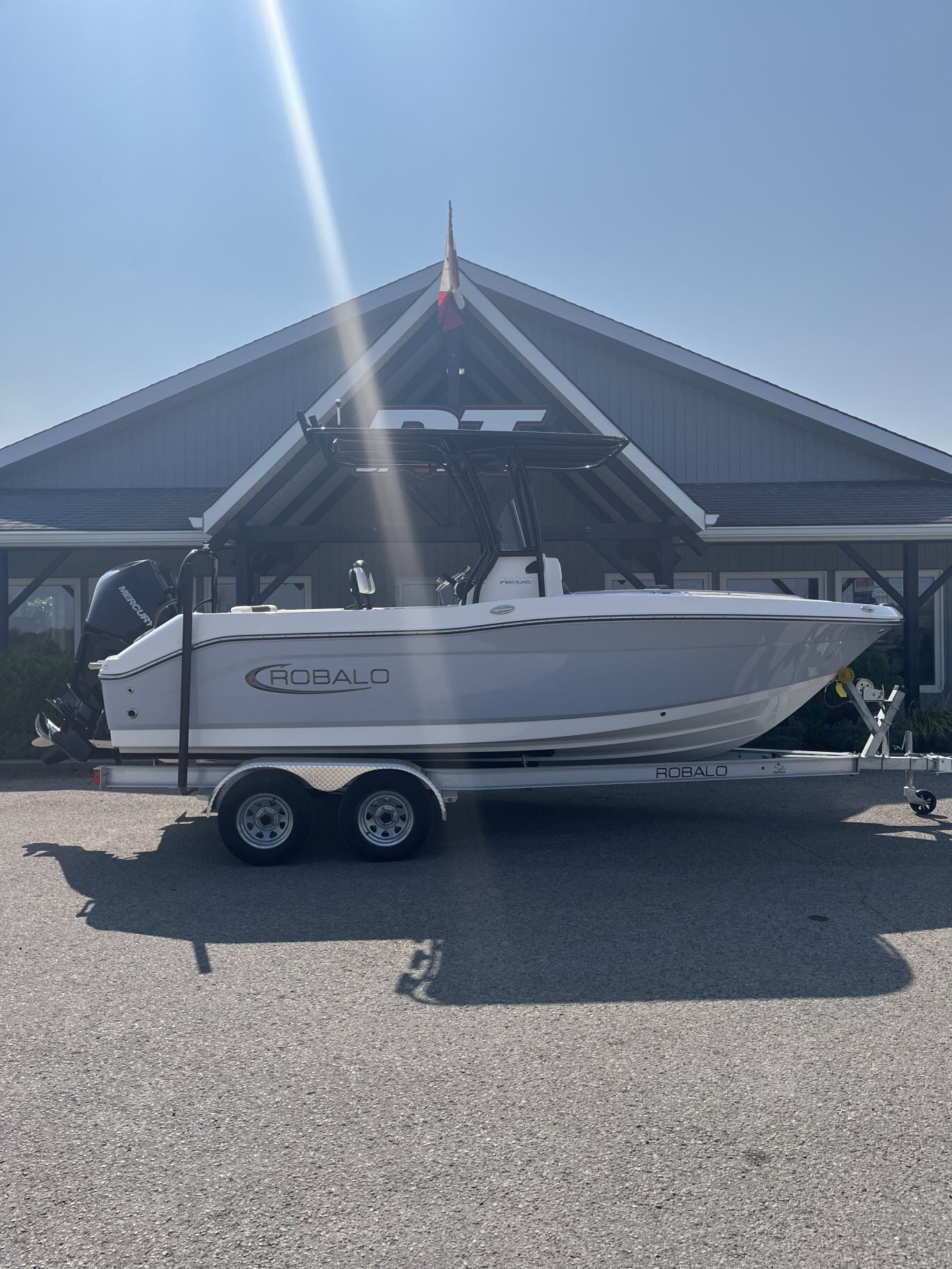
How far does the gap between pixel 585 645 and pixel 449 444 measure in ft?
6.04

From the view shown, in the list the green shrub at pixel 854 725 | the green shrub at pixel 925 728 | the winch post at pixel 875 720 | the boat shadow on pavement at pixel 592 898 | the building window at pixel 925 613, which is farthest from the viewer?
the building window at pixel 925 613

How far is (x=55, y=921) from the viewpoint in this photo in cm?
527

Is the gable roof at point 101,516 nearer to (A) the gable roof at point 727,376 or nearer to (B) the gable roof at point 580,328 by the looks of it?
(B) the gable roof at point 580,328

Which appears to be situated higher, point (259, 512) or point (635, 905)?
point (259, 512)

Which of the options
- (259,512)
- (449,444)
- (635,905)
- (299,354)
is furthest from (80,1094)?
(299,354)

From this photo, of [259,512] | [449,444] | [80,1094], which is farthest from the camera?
[259,512]

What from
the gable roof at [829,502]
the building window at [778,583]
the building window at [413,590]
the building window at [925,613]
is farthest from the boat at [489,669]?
the building window at [925,613]

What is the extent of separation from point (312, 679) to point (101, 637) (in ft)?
6.65

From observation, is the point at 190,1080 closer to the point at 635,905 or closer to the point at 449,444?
the point at 635,905

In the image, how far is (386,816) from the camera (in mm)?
6613

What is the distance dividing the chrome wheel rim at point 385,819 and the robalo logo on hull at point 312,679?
771mm

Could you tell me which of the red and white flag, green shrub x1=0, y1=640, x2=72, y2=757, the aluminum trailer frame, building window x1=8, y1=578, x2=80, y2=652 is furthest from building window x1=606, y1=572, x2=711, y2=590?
building window x1=8, y1=578, x2=80, y2=652

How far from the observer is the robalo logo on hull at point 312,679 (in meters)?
6.64

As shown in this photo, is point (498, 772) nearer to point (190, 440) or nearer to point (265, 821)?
point (265, 821)
